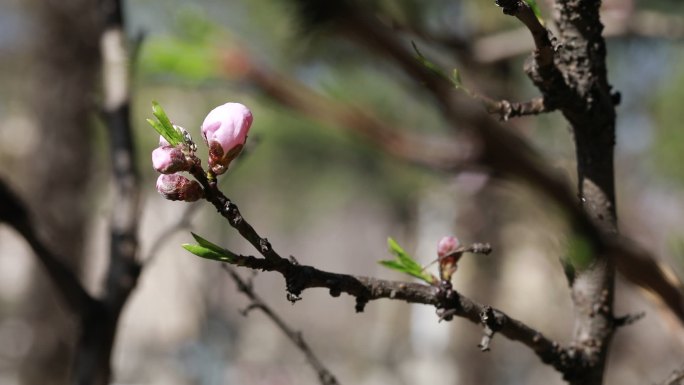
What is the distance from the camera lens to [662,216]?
5105 millimetres

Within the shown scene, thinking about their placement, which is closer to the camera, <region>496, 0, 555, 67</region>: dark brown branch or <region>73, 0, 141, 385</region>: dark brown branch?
<region>496, 0, 555, 67</region>: dark brown branch

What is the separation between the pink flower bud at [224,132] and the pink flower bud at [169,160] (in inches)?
1.2

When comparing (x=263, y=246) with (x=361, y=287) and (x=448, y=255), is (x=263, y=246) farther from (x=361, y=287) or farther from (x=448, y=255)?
(x=448, y=255)

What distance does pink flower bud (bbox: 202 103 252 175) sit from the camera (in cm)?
55

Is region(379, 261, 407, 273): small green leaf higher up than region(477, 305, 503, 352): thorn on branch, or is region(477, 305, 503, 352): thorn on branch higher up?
region(379, 261, 407, 273): small green leaf

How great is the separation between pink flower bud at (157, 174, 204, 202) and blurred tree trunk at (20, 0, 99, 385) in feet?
11.4

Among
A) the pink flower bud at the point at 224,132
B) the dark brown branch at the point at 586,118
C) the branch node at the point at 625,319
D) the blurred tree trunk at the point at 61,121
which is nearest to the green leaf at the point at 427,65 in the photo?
the dark brown branch at the point at 586,118

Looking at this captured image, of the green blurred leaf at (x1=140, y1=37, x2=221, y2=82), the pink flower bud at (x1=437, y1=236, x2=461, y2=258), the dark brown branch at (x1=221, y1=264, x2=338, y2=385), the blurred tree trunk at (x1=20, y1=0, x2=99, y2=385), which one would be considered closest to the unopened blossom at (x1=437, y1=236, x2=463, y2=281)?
the pink flower bud at (x1=437, y1=236, x2=461, y2=258)

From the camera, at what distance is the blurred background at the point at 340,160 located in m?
1.64

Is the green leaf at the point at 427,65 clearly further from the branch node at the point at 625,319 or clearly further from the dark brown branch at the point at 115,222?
the dark brown branch at the point at 115,222

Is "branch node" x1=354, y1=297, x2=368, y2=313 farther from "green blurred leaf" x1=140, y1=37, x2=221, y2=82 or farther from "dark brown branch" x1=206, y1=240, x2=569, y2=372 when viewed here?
"green blurred leaf" x1=140, y1=37, x2=221, y2=82

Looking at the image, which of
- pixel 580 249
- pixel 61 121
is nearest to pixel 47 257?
pixel 580 249

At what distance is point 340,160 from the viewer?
7.00 m

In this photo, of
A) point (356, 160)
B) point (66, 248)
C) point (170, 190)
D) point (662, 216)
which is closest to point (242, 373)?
point (356, 160)
